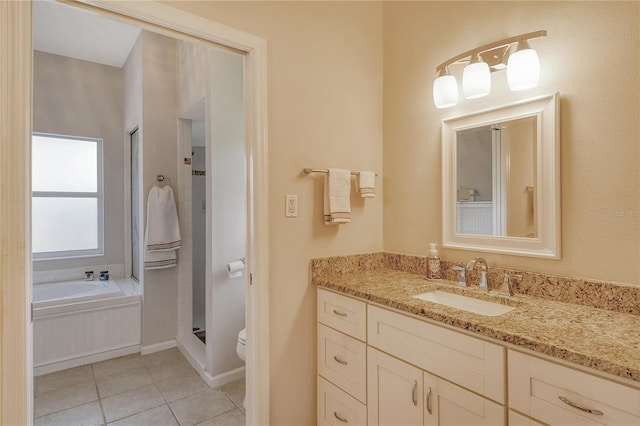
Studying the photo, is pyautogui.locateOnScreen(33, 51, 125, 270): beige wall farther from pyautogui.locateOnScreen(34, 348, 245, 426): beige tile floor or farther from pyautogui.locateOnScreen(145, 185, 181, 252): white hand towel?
Result: pyautogui.locateOnScreen(34, 348, 245, 426): beige tile floor

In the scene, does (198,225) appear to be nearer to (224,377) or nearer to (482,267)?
(224,377)

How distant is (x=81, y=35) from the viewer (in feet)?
10.3

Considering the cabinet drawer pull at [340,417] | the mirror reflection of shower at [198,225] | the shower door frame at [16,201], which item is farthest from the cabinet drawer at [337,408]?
the mirror reflection of shower at [198,225]

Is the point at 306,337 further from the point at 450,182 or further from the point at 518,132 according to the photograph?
the point at 518,132

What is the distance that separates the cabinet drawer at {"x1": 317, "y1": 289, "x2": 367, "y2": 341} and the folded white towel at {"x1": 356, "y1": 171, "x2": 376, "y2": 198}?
0.58m

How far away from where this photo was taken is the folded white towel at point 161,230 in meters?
3.02

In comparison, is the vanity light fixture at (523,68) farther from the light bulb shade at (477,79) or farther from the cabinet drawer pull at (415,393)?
the cabinet drawer pull at (415,393)

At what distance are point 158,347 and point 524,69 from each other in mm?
3358

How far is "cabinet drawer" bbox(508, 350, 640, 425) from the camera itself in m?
0.83

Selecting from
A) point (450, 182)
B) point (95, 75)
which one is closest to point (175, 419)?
point (450, 182)

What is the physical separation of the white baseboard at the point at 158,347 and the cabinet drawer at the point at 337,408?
1938mm

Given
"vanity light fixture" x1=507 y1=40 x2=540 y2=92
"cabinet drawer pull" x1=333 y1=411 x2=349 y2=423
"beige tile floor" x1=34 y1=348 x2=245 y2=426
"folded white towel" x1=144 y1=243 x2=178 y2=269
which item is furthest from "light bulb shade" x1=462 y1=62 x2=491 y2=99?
"folded white towel" x1=144 y1=243 x2=178 y2=269

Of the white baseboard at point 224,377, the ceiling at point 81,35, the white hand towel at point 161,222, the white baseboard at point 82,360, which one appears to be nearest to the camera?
the white baseboard at point 224,377

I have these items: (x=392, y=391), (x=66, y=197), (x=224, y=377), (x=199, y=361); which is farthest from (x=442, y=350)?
(x=66, y=197)
